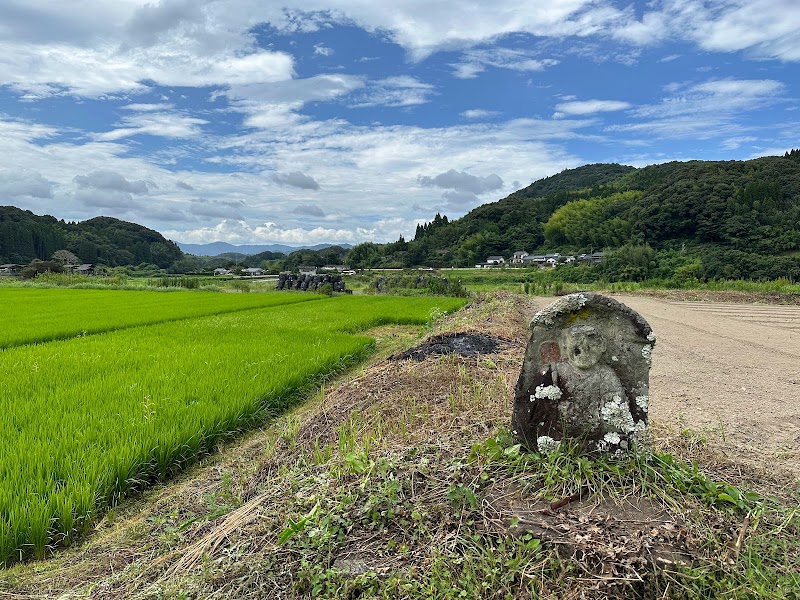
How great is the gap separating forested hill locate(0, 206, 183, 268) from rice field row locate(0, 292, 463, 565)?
61.3 metres

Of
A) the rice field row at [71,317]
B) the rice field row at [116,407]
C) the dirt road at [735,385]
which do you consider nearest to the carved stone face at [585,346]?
the dirt road at [735,385]

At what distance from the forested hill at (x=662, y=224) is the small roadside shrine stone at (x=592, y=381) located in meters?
31.3

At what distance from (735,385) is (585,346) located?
4368 millimetres

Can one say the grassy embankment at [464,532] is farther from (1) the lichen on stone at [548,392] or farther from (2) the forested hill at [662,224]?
(2) the forested hill at [662,224]

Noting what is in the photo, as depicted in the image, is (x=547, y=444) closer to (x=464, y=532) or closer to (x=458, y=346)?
(x=464, y=532)

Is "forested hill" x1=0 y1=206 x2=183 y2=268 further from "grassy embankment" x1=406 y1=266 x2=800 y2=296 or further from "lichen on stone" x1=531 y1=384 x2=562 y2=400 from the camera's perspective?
"lichen on stone" x1=531 y1=384 x2=562 y2=400

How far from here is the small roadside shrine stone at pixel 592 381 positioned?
2.44 meters

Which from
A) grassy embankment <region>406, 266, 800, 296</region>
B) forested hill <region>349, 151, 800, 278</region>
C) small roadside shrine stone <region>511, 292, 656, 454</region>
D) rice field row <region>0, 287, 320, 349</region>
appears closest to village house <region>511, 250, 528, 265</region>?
forested hill <region>349, 151, 800, 278</region>

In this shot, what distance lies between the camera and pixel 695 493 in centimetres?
223

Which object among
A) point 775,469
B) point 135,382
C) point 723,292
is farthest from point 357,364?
point 723,292

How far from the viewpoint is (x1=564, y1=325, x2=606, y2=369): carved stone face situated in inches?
97.4

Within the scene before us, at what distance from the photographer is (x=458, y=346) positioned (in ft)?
22.4

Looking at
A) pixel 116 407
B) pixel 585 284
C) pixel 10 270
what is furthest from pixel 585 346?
pixel 10 270

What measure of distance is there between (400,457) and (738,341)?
30.1 ft
